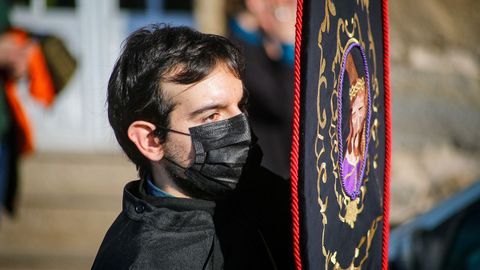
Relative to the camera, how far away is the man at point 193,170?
5.44 feet

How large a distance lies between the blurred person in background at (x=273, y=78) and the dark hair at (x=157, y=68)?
80.8 inches

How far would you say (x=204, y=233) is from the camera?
168 cm

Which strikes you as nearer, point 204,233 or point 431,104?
point 204,233

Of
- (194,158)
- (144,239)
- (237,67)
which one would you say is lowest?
(144,239)

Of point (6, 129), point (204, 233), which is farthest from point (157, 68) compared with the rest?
point (6, 129)

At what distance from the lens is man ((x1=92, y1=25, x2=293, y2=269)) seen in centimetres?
166

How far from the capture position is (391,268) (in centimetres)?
306

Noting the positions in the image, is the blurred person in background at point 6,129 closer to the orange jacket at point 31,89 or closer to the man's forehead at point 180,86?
the orange jacket at point 31,89

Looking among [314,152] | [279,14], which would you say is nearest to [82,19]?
[279,14]

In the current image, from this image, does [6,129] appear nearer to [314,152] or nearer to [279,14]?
[279,14]

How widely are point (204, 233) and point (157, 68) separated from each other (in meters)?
0.44

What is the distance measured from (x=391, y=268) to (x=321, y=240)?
5.58 feet

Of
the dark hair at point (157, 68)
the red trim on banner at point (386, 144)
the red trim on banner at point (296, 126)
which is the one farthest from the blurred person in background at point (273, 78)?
the red trim on banner at point (296, 126)

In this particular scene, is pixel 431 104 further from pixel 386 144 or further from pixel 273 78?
pixel 386 144
